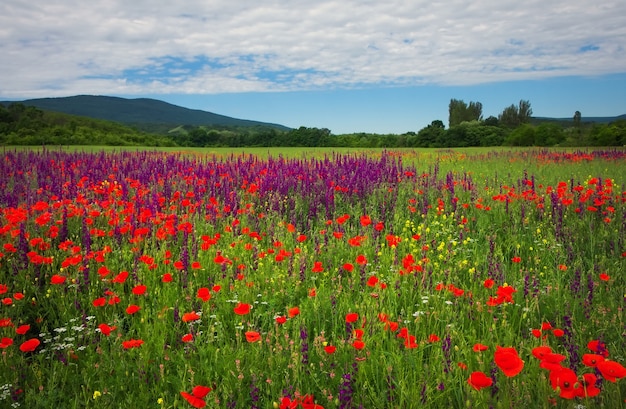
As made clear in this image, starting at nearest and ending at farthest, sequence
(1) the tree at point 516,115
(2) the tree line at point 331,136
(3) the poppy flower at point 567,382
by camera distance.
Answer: (3) the poppy flower at point 567,382
(2) the tree line at point 331,136
(1) the tree at point 516,115

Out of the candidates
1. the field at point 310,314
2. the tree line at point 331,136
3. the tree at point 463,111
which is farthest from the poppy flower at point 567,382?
the tree at point 463,111

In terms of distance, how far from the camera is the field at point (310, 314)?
7.83 feet

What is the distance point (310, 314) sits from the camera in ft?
11.1

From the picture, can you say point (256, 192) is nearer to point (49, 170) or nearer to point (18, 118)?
point (49, 170)

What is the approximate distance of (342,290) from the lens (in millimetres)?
3900

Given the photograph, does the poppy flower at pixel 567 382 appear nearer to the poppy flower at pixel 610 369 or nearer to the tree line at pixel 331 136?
the poppy flower at pixel 610 369

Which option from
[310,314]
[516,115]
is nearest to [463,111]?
[516,115]

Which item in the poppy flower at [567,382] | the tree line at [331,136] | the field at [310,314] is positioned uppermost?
the tree line at [331,136]

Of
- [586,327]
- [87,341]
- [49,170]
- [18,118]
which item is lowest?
[87,341]

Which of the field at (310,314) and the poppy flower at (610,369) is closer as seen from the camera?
the poppy flower at (610,369)

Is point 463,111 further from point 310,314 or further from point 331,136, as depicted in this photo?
point 310,314

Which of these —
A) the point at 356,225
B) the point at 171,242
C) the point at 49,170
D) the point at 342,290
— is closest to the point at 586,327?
the point at 342,290

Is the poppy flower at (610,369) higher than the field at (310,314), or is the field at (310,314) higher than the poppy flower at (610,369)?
the poppy flower at (610,369)

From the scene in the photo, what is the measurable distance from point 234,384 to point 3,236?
3.84 meters
